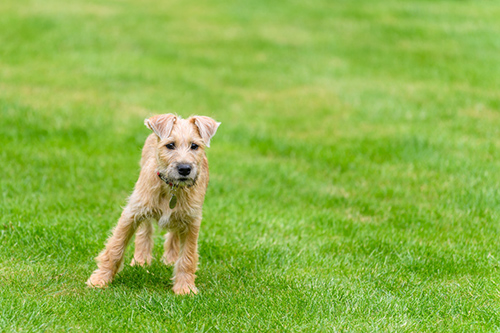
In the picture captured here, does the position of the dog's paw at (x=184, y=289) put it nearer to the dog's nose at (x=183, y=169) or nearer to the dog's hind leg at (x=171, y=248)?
the dog's hind leg at (x=171, y=248)

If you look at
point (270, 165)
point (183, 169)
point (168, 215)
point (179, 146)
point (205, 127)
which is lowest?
point (270, 165)

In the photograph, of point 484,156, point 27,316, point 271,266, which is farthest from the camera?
point 484,156

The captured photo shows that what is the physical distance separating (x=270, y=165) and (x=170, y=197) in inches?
186

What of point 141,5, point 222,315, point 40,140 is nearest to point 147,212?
point 222,315

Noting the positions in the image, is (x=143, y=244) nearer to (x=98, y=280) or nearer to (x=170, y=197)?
(x=98, y=280)

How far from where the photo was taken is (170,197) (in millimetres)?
6293

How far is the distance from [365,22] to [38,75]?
462 inches

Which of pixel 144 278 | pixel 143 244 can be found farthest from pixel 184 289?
pixel 143 244

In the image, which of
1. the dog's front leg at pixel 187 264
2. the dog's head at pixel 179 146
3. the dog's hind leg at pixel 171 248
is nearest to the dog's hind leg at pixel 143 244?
the dog's hind leg at pixel 171 248

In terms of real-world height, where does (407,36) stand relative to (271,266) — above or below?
above

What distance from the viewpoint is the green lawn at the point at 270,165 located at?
19.8ft

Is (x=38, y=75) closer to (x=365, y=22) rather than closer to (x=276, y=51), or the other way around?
(x=276, y=51)

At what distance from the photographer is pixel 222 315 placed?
5.79m

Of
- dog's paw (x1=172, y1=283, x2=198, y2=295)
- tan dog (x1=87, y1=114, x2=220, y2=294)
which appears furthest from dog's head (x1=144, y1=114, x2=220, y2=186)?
dog's paw (x1=172, y1=283, x2=198, y2=295)
